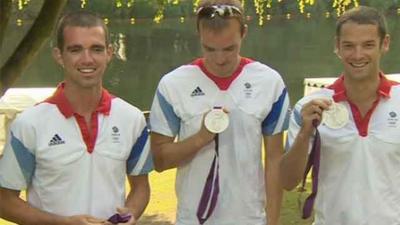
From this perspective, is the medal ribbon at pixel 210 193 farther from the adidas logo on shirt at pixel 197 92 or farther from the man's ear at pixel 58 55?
the man's ear at pixel 58 55

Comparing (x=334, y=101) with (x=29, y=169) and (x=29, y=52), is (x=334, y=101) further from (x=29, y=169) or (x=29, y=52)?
(x=29, y=52)

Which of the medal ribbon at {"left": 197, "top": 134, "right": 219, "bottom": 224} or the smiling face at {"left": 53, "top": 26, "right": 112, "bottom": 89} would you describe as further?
the medal ribbon at {"left": 197, "top": 134, "right": 219, "bottom": 224}

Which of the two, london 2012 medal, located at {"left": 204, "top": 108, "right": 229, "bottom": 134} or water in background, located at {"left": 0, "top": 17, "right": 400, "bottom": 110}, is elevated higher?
london 2012 medal, located at {"left": 204, "top": 108, "right": 229, "bottom": 134}

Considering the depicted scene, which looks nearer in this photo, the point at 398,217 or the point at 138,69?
the point at 398,217

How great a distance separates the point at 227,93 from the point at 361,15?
695 millimetres

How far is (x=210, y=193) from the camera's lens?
316cm

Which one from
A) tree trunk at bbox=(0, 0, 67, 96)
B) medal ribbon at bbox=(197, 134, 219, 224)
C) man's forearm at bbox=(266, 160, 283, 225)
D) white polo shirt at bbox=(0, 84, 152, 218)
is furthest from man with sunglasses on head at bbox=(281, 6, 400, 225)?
tree trunk at bbox=(0, 0, 67, 96)

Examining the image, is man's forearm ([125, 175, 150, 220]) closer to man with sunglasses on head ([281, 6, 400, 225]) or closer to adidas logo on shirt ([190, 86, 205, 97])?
adidas logo on shirt ([190, 86, 205, 97])

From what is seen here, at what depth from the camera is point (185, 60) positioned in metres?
29.9

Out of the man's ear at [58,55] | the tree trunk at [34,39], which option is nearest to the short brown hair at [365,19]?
the man's ear at [58,55]

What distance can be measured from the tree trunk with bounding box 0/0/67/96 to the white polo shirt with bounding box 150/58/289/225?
215 centimetres

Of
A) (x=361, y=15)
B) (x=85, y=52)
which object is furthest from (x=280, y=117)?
(x=85, y=52)

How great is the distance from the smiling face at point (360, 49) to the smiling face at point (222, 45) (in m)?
0.47

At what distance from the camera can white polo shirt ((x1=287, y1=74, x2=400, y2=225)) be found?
2.91 m
